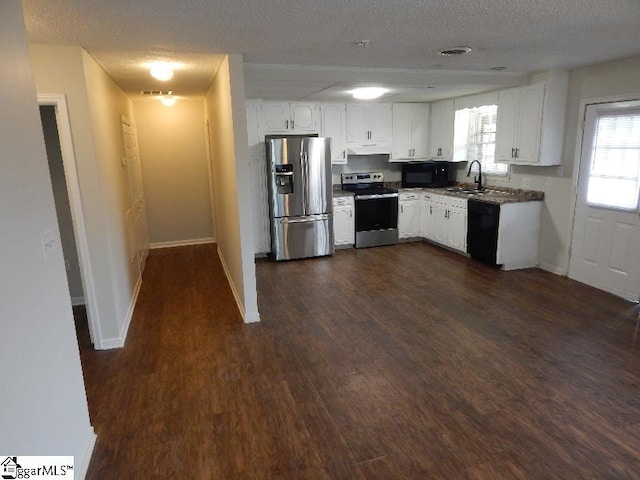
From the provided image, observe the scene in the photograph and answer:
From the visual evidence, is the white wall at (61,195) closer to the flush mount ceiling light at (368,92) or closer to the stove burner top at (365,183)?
the flush mount ceiling light at (368,92)

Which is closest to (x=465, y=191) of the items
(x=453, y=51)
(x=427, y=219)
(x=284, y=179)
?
(x=427, y=219)

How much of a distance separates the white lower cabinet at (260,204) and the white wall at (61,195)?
7.46 feet

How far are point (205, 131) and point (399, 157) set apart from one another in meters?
3.21

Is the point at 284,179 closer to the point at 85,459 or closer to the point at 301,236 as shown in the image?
the point at 301,236

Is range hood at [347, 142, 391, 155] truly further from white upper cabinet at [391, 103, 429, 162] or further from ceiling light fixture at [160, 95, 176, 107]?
ceiling light fixture at [160, 95, 176, 107]

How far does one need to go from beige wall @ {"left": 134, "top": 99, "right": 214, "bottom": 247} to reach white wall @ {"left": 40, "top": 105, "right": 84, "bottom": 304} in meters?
2.57

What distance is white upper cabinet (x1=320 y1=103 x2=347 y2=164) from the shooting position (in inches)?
249

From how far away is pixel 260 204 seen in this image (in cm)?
594

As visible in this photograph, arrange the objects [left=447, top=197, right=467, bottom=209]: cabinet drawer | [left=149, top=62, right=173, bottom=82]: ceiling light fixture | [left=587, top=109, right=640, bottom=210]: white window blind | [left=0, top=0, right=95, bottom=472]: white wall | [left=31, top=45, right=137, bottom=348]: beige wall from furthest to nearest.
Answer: [left=447, top=197, right=467, bottom=209]: cabinet drawer
[left=587, top=109, right=640, bottom=210]: white window blind
[left=149, top=62, right=173, bottom=82]: ceiling light fixture
[left=31, top=45, right=137, bottom=348]: beige wall
[left=0, top=0, right=95, bottom=472]: white wall

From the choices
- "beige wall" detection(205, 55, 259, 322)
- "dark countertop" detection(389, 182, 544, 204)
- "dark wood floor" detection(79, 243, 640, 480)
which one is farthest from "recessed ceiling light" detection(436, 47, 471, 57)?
"dark wood floor" detection(79, 243, 640, 480)

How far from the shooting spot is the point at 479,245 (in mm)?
5492

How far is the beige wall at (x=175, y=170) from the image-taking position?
6.62 meters

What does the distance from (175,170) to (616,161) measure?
6020mm

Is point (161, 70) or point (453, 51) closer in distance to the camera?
point (453, 51)
